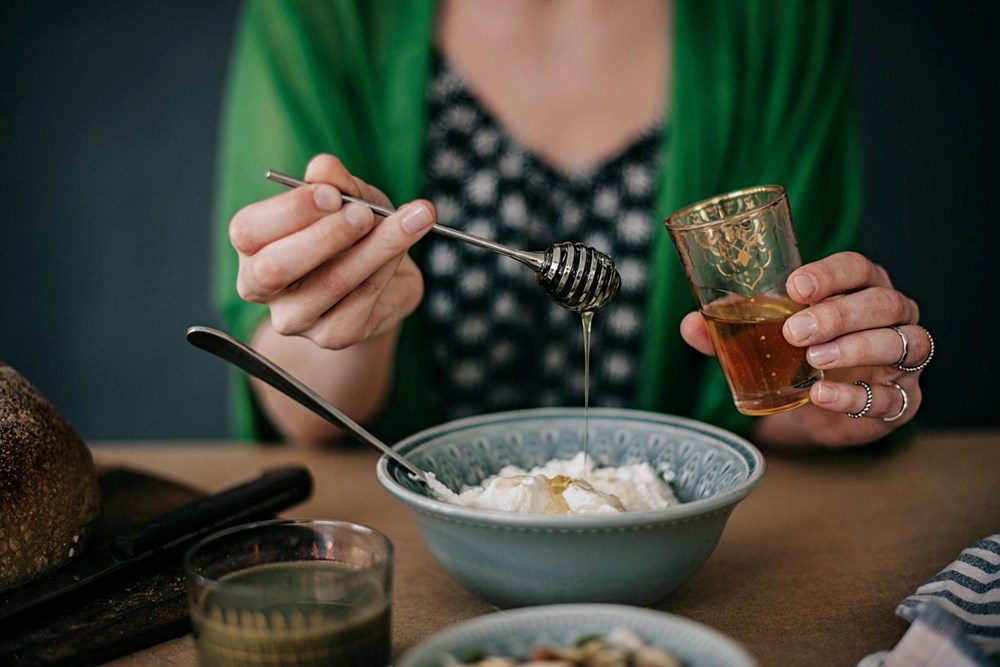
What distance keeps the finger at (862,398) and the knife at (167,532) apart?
0.64 m

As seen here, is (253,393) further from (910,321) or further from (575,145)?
(910,321)

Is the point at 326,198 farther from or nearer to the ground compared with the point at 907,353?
farther from the ground

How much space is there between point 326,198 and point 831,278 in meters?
0.54

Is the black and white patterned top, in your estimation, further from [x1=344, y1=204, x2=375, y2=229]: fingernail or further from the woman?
[x1=344, y1=204, x2=375, y2=229]: fingernail

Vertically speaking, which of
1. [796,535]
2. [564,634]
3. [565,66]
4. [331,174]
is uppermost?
[565,66]

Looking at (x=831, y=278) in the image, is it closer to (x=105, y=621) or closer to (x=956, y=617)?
(x=956, y=617)

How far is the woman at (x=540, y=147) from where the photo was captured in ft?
5.54

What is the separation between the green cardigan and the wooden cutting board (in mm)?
745

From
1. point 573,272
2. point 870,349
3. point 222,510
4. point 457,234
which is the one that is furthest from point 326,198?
point 870,349

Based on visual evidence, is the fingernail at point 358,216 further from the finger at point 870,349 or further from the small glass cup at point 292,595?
the finger at point 870,349

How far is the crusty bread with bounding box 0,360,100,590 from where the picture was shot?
2.95 feet

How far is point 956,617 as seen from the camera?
2.70 ft

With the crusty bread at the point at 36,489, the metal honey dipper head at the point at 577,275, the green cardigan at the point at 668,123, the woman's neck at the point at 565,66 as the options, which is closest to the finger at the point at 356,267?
the metal honey dipper head at the point at 577,275

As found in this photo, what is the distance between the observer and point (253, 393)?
1693 millimetres
